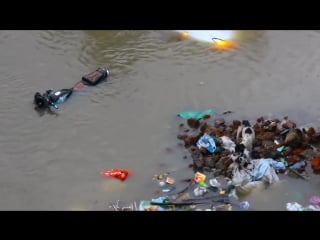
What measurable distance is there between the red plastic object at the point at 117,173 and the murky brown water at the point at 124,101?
11 cm

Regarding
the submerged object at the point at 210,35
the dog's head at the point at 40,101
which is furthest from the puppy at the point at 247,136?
the dog's head at the point at 40,101

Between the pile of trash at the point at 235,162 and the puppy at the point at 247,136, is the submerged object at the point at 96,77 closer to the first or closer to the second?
the pile of trash at the point at 235,162

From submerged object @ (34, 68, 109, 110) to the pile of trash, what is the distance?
2.80 meters

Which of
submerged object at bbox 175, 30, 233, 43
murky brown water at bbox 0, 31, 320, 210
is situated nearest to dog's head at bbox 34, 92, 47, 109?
murky brown water at bbox 0, 31, 320, 210

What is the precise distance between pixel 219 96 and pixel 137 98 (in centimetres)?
200

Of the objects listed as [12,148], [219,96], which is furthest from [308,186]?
[12,148]

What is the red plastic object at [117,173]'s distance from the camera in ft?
27.0

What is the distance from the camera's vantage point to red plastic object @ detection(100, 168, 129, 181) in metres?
8.23

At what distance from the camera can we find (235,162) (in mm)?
8141

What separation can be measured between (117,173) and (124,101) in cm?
246

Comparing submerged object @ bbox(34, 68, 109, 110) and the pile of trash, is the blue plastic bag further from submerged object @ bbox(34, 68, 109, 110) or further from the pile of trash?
submerged object @ bbox(34, 68, 109, 110)

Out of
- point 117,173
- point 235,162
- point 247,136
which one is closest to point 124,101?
point 117,173

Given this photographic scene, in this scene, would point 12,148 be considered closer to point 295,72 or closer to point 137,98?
point 137,98

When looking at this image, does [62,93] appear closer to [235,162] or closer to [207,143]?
[207,143]
